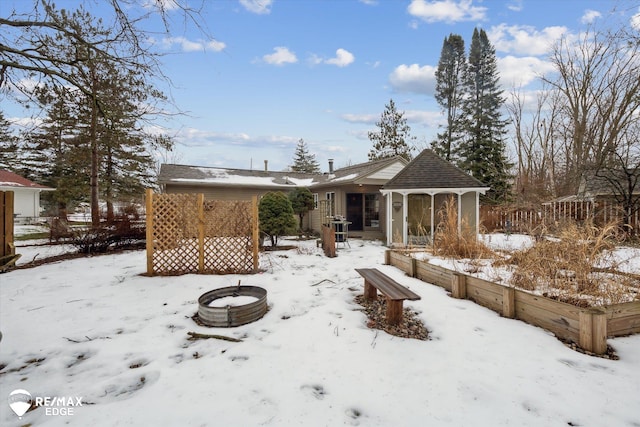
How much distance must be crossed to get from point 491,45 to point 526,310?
83.4 feet

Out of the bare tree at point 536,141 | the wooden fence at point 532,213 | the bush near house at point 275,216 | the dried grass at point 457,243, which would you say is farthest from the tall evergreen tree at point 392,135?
the dried grass at point 457,243

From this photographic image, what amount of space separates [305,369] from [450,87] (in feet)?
85.4

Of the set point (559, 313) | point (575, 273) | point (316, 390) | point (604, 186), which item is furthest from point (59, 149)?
point (604, 186)

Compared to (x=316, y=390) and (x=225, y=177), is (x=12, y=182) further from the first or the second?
(x=316, y=390)

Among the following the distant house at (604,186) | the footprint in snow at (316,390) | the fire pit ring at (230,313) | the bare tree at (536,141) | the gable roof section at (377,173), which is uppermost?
the bare tree at (536,141)

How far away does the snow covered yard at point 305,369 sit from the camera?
6.95ft

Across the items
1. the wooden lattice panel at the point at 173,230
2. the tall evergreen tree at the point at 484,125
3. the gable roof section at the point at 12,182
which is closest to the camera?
the wooden lattice panel at the point at 173,230

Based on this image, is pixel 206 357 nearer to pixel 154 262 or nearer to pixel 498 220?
pixel 154 262

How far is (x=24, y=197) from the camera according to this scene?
2177cm

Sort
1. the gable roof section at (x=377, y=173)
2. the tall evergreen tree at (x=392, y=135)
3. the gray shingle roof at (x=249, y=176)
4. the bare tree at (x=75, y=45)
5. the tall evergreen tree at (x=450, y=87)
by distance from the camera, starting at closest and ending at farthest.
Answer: the bare tree at (x=75, y=45)
the gable roof section at (x=377, y=173)
the gray shingle roof at (x=249, y=176)
the tall evergreen tree at (x=450, y=87)
the tall evergreen tree at (x=392, y=135)

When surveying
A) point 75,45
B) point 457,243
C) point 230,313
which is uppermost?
point 75,45

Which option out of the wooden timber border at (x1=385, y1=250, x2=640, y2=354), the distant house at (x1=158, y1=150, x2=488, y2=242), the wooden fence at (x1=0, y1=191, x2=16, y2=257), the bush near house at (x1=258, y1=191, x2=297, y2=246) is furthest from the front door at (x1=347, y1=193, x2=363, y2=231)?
the wooden fence at (x1=0, y1=191, x2=16, y2=257)

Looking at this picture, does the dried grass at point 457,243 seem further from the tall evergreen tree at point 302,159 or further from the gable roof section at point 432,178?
the tall evergreen tree at point 302,159

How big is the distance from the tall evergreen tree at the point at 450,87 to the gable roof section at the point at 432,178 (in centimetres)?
1305
